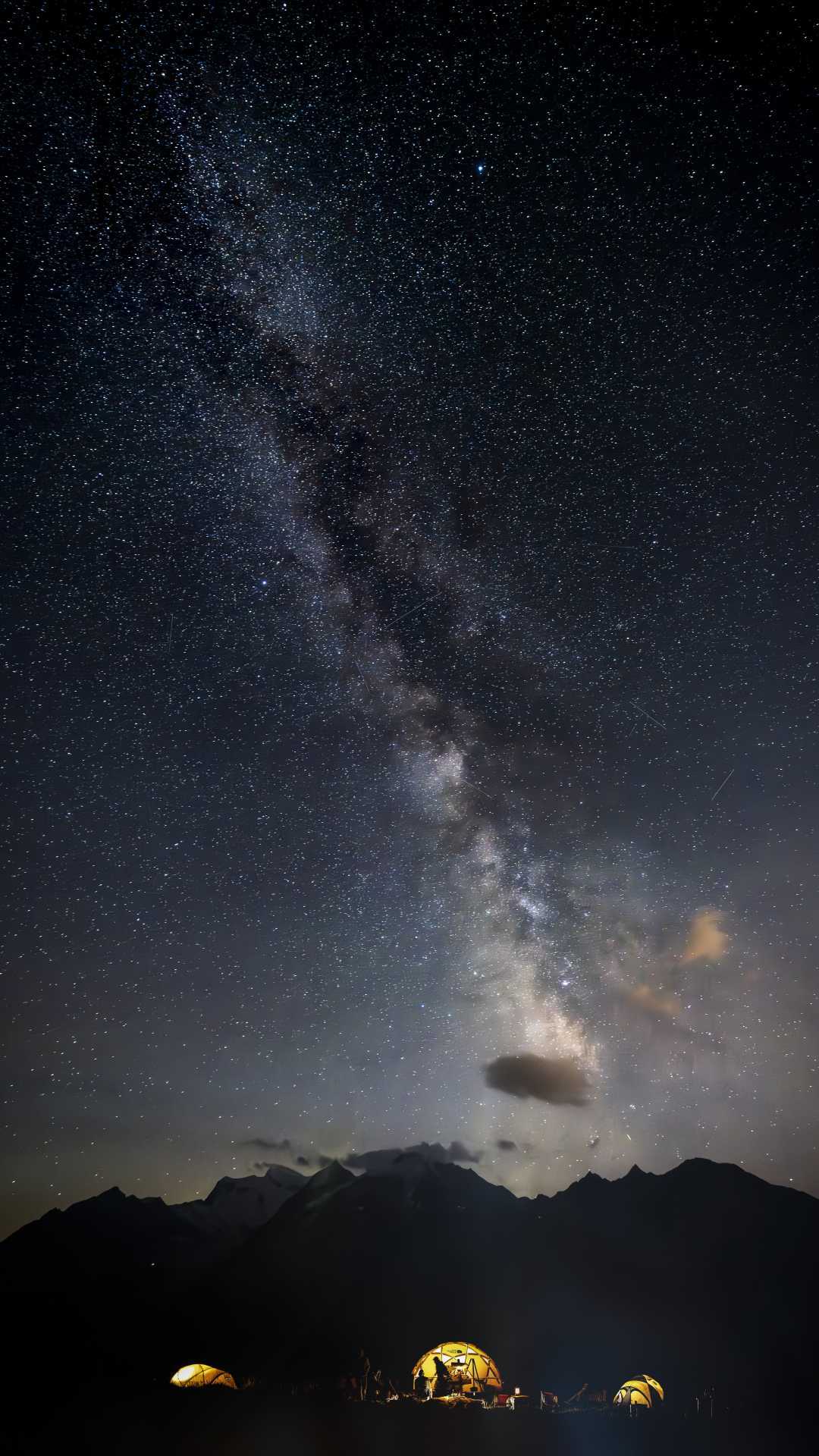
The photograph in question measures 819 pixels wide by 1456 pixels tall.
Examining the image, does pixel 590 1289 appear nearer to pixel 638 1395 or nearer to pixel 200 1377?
pixel 638 1395

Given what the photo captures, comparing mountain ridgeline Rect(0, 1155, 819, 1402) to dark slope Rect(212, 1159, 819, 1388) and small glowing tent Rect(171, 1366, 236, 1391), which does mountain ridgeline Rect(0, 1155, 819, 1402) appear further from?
small glowing tent Rect(171, 1366, 236, 1391)

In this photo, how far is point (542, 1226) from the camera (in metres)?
194

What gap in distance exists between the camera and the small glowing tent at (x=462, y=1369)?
48.6 meters

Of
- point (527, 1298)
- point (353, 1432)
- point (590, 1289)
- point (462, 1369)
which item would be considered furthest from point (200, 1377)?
point (590, 1289)

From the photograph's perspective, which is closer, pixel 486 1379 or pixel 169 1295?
pixel 486 1379

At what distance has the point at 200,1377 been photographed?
167ft

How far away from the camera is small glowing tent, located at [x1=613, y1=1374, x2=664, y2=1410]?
50875 millimetres

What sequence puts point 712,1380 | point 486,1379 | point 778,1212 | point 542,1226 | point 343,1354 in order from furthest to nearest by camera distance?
point 542,1226, point 778,1212, point 343,1354, point 712,1380, point 486,1379

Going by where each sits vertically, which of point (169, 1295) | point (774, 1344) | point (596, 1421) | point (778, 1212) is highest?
point (596, 1421)

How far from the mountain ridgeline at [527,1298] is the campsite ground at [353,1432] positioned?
72.0 meters

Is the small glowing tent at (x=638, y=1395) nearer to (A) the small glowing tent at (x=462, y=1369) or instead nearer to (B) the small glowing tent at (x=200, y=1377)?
(A) the small glowing tent at (x=462, y=1369)

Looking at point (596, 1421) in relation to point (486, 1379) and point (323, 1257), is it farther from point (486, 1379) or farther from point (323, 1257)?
point (323, 1257)

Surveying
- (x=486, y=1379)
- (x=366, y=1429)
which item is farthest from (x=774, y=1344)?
(x=366, y=1429)

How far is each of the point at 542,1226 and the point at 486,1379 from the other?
177 metres
